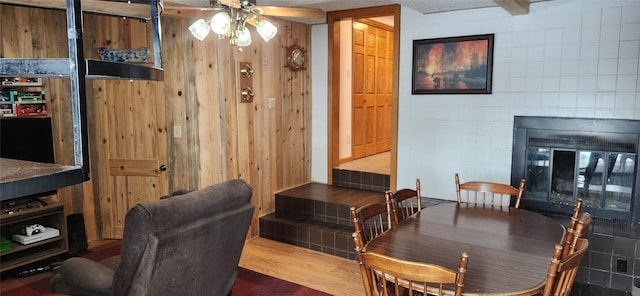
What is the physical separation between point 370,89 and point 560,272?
450cm

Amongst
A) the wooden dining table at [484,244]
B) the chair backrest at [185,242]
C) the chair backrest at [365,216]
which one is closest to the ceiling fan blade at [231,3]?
the chair backrest at [185,242]

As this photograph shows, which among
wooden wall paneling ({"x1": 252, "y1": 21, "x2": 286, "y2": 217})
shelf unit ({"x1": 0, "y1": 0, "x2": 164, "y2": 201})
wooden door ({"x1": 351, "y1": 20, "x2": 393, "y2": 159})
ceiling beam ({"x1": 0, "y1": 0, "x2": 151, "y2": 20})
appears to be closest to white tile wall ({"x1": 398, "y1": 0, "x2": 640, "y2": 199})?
wooden door ({"x1": 351, "y1": 20, "x2": 393, "y2": 159})

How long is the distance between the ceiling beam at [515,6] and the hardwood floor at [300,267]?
2.46 meters

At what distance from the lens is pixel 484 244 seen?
2.25 metres

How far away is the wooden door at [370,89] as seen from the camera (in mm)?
5691

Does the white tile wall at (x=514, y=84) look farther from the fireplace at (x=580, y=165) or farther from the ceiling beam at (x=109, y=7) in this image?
the ceiling beam at (x=109, y=7)

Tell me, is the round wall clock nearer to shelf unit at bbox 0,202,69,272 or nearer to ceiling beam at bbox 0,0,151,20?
shelf unit at bbox 0,202,69,272

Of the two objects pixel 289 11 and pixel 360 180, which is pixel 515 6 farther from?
pixel 360 180

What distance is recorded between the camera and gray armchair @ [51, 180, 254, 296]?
1976mm

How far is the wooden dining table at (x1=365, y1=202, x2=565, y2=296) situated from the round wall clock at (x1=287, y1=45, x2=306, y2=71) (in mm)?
2522

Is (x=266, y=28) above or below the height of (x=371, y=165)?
above

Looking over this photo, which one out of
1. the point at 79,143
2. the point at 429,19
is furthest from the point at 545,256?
the point at 429,19

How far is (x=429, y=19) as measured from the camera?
432 centimetres

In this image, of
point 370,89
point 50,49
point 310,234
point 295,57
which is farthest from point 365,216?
point 370,89
